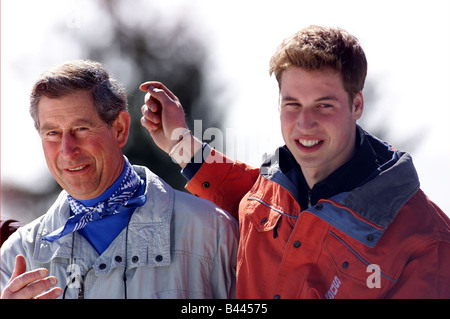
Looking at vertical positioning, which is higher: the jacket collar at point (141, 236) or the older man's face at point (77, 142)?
the older man's face at point (77, 142)

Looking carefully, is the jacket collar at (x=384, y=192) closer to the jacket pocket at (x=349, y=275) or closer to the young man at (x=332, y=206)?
the young man at (x=332, y=206)

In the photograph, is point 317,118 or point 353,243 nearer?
point 353,243

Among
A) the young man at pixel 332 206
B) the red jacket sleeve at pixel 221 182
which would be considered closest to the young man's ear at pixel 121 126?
the red jacket sleeve at pixel 221 182

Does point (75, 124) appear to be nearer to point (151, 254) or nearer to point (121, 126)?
point (121, 126)

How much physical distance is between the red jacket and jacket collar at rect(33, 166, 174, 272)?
34cm

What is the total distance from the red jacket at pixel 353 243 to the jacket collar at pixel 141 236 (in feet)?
1.12

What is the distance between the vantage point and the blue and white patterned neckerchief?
249cm

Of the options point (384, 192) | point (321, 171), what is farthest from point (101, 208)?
point (384, 192)

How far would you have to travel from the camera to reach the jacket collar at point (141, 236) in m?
2.42

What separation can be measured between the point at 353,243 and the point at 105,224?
107cm

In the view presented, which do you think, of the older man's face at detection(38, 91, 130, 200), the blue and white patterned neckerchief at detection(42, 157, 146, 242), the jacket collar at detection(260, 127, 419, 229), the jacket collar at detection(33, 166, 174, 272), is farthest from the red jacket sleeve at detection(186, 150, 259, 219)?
the jacket collar at detection(260, 127, 419, 229)

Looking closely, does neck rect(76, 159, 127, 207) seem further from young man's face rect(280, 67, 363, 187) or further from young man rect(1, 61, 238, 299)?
young man's face rect(280, 67, 363, 187)

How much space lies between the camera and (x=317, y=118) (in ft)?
7.70
